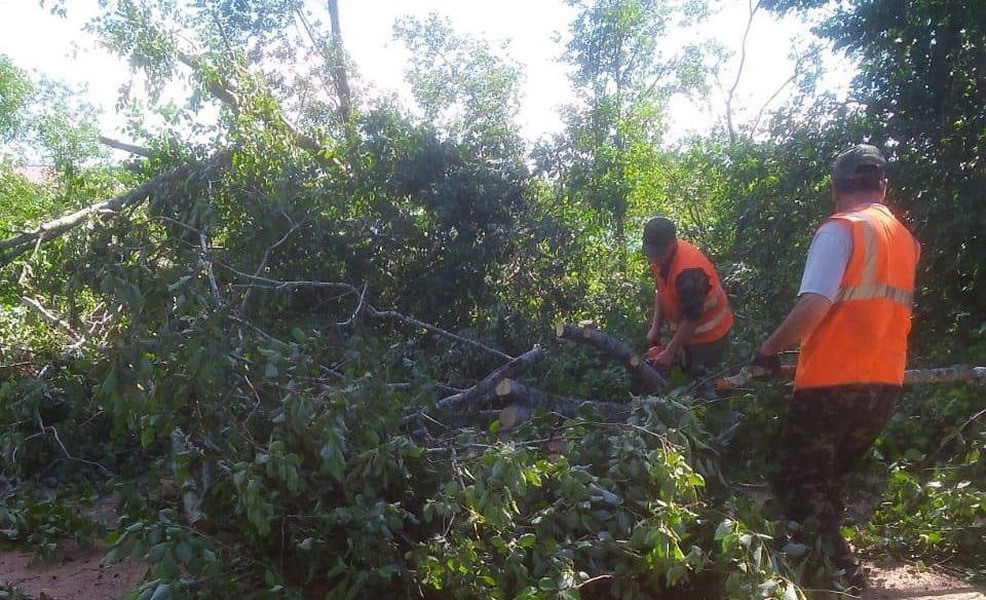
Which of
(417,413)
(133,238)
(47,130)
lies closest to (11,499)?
(133,238)

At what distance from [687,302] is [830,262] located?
53.5 inches

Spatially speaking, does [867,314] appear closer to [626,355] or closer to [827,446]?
[827,446]

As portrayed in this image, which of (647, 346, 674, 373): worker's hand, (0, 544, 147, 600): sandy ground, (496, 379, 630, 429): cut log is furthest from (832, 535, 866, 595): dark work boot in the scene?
(0, 544, 147, 600): sandy ground

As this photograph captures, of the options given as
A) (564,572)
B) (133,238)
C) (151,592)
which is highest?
(133,238)

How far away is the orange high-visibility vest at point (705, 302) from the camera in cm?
400

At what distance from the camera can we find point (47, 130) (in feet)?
67.3

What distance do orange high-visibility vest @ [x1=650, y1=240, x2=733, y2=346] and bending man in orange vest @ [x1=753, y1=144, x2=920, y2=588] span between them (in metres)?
1.15

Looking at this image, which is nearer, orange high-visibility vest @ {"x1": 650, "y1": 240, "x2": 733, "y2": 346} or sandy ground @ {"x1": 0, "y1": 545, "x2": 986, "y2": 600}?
sandy ground @ {"x1": 0, "y1": 545, "x2": 986, "y2": 600}

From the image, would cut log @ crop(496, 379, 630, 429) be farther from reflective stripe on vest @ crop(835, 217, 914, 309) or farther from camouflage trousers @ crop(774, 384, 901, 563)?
reflective stripe on vest @ crop(835, 217, 914, 309)

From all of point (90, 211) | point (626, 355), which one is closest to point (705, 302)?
point (626, 355)

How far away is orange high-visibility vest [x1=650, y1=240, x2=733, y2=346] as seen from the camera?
3998 mm

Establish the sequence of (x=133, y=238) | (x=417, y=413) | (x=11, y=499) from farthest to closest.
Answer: (x=133, y=238) < (x=11, y=499) < (x=417, y=413)

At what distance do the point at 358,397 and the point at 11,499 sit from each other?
2.38 meters

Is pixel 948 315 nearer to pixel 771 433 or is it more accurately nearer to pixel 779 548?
pixel 771 433
